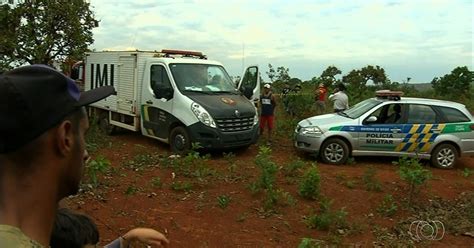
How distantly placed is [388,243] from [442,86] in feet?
70.2

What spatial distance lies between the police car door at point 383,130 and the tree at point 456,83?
1610 centimetres

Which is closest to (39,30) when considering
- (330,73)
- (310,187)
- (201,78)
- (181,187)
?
(201,78)

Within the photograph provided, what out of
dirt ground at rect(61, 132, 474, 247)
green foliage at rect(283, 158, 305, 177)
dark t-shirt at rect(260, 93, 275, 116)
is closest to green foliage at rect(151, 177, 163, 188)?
dirt ground at rect(61, 132, 474, 247)

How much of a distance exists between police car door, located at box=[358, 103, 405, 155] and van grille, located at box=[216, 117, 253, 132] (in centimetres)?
240

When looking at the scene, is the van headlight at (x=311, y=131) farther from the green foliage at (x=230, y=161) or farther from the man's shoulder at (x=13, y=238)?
the man's shoulder at (x=13, y=238)

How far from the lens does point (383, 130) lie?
9.73m

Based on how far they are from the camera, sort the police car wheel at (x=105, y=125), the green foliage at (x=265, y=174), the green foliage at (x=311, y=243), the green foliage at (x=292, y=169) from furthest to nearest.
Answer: the police car wheel at (x=105, y=125) → the green foliage at (x=292, y=169) → the green foliage at (x=265, y=174) → the green foliage at (x=311, y=243)

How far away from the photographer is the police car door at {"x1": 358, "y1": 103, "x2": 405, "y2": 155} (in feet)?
31.9

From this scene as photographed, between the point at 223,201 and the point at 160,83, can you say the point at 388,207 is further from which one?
the point at 160,83

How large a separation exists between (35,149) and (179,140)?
9.00 meters

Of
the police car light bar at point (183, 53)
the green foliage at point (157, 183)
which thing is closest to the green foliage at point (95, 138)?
the police car light bar at point (183, 53)

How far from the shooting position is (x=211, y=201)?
6.59m

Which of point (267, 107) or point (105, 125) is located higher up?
point (267, 107)

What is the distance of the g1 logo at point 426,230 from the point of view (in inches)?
225
